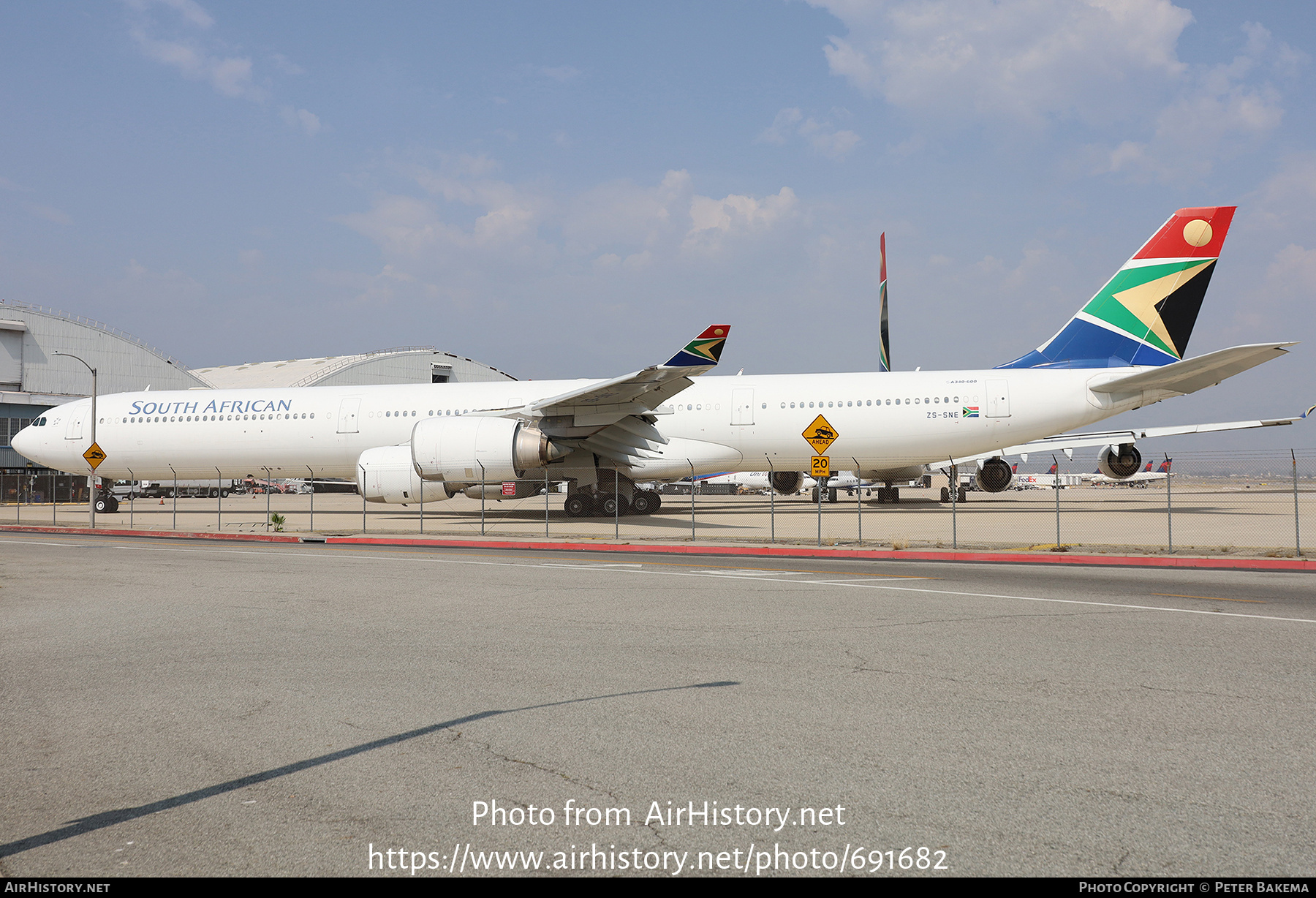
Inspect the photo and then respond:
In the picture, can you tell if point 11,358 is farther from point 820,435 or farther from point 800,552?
point 800,552

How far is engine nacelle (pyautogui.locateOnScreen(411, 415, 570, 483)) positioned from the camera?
2062cm

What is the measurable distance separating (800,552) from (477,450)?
870 cm

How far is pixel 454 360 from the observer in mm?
66250

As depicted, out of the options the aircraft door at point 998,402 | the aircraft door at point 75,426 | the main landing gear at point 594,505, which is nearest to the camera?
the aircraft door at point 998,402

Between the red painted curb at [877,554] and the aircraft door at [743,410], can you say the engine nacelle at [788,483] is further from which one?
the red painted curb at [877,554]

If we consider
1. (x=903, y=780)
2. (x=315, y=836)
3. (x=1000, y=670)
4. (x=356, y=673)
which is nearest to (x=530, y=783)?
(x=315, y=836)

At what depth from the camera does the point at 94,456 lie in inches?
995

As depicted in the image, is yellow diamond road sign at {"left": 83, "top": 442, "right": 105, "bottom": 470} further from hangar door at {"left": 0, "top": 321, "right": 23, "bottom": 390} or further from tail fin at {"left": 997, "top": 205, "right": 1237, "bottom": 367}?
hangar door at {"left": 0, "top": 321, "right": 23, "bottom": 390}

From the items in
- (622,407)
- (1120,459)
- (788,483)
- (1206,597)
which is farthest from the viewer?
(788,483)

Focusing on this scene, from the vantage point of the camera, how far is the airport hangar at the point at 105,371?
53.1 meters

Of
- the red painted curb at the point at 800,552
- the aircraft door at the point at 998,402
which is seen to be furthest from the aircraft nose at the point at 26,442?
the aircraft door at the point at 998,402

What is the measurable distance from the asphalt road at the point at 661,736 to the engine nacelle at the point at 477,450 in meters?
11.5

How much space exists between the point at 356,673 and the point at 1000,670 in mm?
4481

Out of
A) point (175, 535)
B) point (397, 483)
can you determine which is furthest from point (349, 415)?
point (175, 535)
